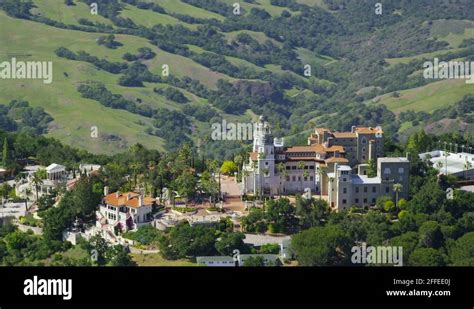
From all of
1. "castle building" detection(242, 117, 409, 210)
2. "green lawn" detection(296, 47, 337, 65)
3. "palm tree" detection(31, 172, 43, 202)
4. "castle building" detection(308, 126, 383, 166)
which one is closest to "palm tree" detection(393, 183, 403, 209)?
"castle building" detection(242, 117, 409, 210)

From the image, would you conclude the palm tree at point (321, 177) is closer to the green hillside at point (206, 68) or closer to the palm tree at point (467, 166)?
the palm tree at point (467, 166)

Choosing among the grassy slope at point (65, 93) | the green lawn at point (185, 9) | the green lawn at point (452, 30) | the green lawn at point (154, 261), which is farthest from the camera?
the green lawn at point (185, 9)

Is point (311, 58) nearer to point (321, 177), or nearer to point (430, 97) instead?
point (430, 97)

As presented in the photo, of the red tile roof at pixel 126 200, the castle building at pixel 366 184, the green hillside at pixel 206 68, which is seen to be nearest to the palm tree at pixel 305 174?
the castle building at pixel 366 184

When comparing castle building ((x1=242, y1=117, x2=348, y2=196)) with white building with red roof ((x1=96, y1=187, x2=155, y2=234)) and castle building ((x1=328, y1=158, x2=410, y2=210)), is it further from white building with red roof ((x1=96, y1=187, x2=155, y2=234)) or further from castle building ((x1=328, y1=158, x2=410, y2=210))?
white building with red roof ((x1=96, y1=187, x2=155, y2=234))

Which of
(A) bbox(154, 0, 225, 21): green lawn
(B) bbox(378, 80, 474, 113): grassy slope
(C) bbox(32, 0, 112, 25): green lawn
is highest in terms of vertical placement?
(A) bbox(154, 0, 225, 21): green lawn

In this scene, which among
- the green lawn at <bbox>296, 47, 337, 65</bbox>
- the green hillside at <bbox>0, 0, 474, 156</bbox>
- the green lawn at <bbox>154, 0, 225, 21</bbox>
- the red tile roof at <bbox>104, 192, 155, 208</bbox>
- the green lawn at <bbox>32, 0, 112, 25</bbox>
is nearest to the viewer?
the red tile roof at <bbox>104, 192, 155, 208</bbox>
